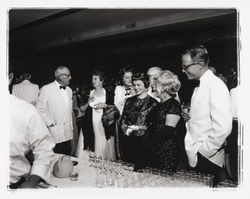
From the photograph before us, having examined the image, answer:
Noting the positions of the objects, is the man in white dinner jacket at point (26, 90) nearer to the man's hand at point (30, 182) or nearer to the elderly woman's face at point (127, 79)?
the man's hand at point (30, 182)

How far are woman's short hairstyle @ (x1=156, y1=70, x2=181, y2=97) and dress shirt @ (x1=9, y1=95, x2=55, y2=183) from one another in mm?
989

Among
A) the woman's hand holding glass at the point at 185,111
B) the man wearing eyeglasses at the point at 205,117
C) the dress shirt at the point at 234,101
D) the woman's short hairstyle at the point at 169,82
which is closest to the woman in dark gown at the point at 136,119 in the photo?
the woman's short hairstyle at the point at 169,82

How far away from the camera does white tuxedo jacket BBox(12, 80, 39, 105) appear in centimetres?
279

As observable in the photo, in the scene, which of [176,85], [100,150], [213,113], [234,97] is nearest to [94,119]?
[100,150]

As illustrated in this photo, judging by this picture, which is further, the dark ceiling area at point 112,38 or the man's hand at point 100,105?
the man's hand at point 100,105

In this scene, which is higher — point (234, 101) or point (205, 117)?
point (234, 101)

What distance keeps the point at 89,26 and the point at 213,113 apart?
117 cm

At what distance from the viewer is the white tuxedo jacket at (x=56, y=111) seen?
2828mm

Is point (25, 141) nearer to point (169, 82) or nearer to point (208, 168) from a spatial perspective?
point (169, 82)

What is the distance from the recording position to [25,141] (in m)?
2.78

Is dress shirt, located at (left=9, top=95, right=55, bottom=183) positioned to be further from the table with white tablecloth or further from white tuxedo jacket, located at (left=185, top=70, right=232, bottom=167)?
white tuxedo jacket, located at (left=185, top=70, right=232, bottom=167)

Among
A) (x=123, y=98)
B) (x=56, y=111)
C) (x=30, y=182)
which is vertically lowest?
(x=30, y=182)

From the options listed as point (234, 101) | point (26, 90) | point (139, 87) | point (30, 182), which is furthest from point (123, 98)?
point (30, 182)

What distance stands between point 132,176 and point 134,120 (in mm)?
437
